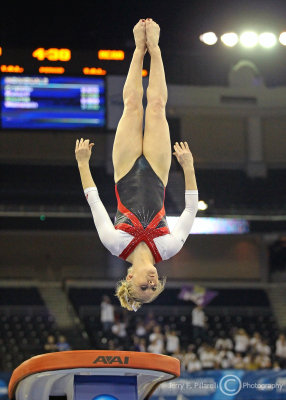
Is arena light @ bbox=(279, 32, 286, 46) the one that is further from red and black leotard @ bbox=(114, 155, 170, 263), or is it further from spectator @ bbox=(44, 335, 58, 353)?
→ red and black leotard @ bbox=(114, 155, 170, 263)

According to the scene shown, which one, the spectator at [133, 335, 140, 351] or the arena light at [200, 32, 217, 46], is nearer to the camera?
the arena light at [200, 32, 217, 46]

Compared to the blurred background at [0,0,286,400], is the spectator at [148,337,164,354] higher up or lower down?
lower down

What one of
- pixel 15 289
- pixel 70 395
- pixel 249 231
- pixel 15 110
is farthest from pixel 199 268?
pixel 70 395

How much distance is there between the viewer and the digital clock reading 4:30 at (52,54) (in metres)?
14.0

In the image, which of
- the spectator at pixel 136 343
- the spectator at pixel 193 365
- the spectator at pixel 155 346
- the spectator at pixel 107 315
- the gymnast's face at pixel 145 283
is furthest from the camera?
the spectator at pixel 107 315

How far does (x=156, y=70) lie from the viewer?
259 inches

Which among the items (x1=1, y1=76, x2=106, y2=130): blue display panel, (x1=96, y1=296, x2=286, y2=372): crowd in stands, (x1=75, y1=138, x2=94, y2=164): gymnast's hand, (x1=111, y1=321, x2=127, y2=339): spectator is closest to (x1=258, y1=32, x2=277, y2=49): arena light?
(x1=1, y1=76, x2=106, y2=130): blue display panel


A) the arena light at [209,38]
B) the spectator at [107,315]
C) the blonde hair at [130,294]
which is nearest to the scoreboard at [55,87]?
the arena light at [209,38]

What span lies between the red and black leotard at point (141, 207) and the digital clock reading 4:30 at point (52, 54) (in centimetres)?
803

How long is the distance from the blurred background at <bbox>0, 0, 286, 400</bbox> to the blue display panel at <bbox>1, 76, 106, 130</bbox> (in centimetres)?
2

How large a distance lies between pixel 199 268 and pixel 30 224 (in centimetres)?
573

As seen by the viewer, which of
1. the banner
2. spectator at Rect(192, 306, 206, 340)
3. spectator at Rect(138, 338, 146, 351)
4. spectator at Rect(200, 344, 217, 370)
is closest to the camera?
the banner

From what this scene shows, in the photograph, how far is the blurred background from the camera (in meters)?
14.1

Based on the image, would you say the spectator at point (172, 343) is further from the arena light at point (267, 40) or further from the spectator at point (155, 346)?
the arena light at point (267, 40)
